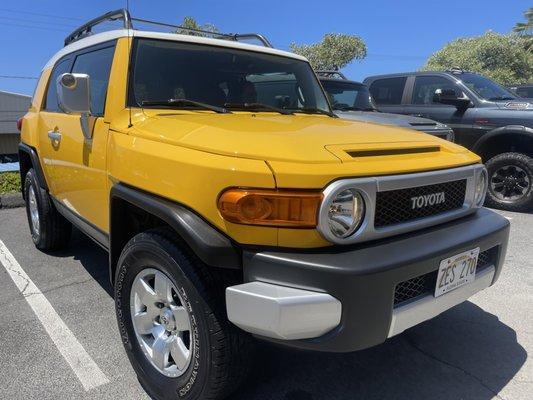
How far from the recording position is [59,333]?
3.10 meters

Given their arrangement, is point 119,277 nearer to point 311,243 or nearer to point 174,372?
point 174,372

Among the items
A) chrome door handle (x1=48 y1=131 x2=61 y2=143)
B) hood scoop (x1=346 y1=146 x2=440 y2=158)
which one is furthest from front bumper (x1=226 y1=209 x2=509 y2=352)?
chrome door handle (x1=48 y1=131 x2=61 y2=143)

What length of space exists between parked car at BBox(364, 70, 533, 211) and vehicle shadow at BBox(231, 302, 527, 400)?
402 centimetres

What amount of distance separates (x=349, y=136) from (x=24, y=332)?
8.08ft

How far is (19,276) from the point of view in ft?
13.6

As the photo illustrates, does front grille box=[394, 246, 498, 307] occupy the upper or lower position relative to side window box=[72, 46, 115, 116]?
lower

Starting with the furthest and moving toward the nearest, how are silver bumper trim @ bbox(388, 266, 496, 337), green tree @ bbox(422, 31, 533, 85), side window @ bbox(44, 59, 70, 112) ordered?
green tree @ bbox(422, 31, 533, 85) → side window @ bbox(44, 59, 70, 112) → silver bumper trim @ bbox(388, 266, 496, 337)

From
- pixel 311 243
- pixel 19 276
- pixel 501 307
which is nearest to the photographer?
pixel 311 243

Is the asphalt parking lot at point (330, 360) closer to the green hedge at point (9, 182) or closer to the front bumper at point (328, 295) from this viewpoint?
the front bumper at point (328, 295)

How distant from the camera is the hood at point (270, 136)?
1.99 metres

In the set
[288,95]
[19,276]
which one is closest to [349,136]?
[288,95]

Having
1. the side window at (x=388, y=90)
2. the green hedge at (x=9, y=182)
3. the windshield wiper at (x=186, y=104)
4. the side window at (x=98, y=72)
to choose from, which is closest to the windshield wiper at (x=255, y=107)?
the windshield wiper at (x=186, y=104)

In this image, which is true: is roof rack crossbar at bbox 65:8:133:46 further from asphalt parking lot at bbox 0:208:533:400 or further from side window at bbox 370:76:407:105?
side window at bbox 370:76:407:105

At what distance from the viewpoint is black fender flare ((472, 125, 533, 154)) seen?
→ 6292 mm
